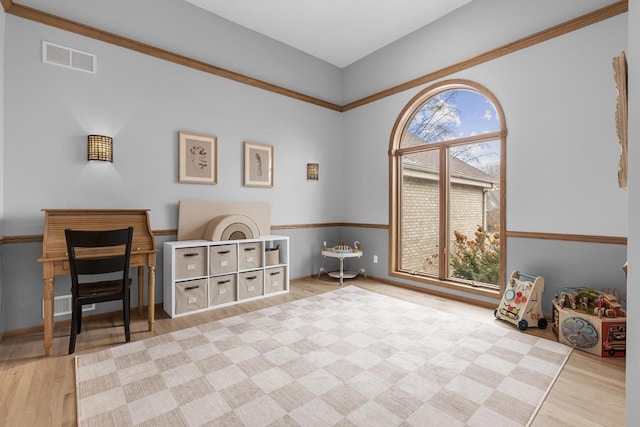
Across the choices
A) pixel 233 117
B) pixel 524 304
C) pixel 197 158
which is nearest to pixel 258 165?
pixel 233 117

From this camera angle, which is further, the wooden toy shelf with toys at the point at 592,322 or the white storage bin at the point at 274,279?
the white storage bin at the point at 274,279

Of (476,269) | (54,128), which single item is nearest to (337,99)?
(476,269)

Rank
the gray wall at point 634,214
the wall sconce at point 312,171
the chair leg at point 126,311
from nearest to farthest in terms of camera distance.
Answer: the gray wall at point 634,214, the chair leg at point 126,311, the wall sconce at point 312,171

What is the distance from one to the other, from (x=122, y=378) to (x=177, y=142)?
8.10ft

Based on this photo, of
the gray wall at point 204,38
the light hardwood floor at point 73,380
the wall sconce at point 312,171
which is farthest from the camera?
the wall sconce at point 312,171

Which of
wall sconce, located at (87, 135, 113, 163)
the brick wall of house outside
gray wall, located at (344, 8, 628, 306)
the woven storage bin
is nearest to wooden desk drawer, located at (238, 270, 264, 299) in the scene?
the woven storage bin

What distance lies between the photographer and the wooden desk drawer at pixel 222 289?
339 centimetres

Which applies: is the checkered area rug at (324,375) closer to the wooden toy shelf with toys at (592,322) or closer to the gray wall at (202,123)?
the wooden toy shelf with toys at (592,322)

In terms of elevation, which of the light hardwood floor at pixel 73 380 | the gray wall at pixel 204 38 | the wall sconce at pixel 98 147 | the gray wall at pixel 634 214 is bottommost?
the light hardwood floor at pixel 73 380

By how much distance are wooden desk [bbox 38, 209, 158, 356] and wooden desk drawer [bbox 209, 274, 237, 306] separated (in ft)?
2.10

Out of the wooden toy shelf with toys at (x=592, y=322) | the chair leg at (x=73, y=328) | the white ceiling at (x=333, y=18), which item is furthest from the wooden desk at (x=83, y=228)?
the wooden toy shelf with toys at (x=592, y=322)

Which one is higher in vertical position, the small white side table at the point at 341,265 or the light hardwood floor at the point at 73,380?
the small white side table at the point at 341,265

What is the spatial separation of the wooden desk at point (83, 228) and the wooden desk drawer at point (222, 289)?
64 centimetres

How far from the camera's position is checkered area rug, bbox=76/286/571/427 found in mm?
1689
